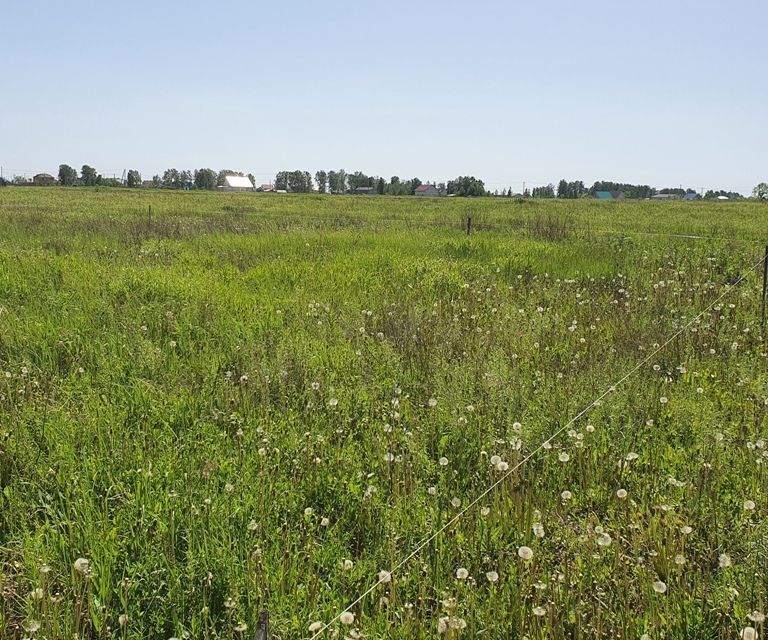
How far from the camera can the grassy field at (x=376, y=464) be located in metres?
2.58

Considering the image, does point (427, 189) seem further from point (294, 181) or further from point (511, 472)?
point (511, 472)

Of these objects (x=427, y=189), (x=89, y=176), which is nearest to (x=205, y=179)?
(x=89, y=176)

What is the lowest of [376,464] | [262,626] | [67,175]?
[376,464]

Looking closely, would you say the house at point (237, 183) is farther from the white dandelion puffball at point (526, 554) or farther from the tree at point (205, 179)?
the white dandelion puffball at point (526, 554)

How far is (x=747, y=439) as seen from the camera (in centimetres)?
425

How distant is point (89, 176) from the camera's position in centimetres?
13338

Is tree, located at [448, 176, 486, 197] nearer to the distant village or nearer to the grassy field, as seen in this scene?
the distant village

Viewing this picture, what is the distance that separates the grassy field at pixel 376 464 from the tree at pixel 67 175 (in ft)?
494

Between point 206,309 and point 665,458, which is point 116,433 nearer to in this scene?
point 206,309

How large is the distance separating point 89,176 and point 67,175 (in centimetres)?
974

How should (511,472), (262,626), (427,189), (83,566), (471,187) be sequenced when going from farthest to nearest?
(427,189) → (471,187) → (511,472) → (83,566) → (262,626)

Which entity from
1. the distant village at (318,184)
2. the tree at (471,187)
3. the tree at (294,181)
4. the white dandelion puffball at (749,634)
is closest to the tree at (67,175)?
the distant village at (318,184)

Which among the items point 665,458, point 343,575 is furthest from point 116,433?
point 665,458

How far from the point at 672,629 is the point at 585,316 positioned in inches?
217
